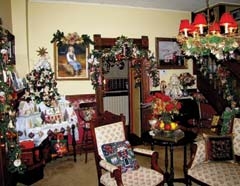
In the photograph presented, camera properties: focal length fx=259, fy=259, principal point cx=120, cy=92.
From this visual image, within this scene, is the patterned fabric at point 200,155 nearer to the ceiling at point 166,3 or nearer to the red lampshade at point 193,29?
the red lampshade at point 193,29

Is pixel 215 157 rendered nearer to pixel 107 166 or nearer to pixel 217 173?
pixel 217 173

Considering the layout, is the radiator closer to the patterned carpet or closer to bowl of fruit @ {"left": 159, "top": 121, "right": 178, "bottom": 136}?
the patterned carpet

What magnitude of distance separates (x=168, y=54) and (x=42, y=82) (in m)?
2.80

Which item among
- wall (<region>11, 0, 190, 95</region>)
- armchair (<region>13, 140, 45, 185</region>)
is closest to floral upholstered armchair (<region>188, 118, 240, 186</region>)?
armchair (<region>13, 140, 45, 185</region>)

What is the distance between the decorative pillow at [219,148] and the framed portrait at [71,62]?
286 cm

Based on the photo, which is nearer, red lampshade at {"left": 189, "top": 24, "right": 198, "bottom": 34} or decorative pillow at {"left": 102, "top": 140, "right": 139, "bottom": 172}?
decorative pillow at {"left": 102, "top": 140, "right": 139, "bottom": 172}

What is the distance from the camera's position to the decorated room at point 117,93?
115 inches

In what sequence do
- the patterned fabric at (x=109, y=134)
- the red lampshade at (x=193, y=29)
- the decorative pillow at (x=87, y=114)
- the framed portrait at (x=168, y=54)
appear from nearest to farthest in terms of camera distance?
the patterned fabric at (x=109, y=134) → the red lampshade at (x=193, y=29) → the decorative pillow at (x=87, y=114) → the framed portrait at (x=168, y=54)

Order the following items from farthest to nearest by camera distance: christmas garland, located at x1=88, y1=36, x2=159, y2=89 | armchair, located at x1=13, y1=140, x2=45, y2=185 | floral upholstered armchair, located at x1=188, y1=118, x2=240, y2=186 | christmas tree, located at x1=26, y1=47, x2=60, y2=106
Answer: christmas garland, located at x1=88, y1=36, x2=159, y2=89, christmas tree, located at x1=26, y1=47, x2=60, y2=106, armchair, located at x1=13, y1=140, x2=45, y2=185, floral upholstered armchair, located at x1=188, y1=118, x2=240, y2=186

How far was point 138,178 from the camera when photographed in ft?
8.65

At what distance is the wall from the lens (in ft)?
15.2

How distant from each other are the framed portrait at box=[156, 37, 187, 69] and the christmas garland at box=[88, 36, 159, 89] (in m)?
0.21

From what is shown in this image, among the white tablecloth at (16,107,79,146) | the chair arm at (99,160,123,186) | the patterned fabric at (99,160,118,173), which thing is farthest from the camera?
the white tablecloth at (16,107,79,146)

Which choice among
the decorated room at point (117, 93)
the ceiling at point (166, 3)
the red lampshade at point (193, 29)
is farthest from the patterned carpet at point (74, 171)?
the ceiling at point (166, 3)
